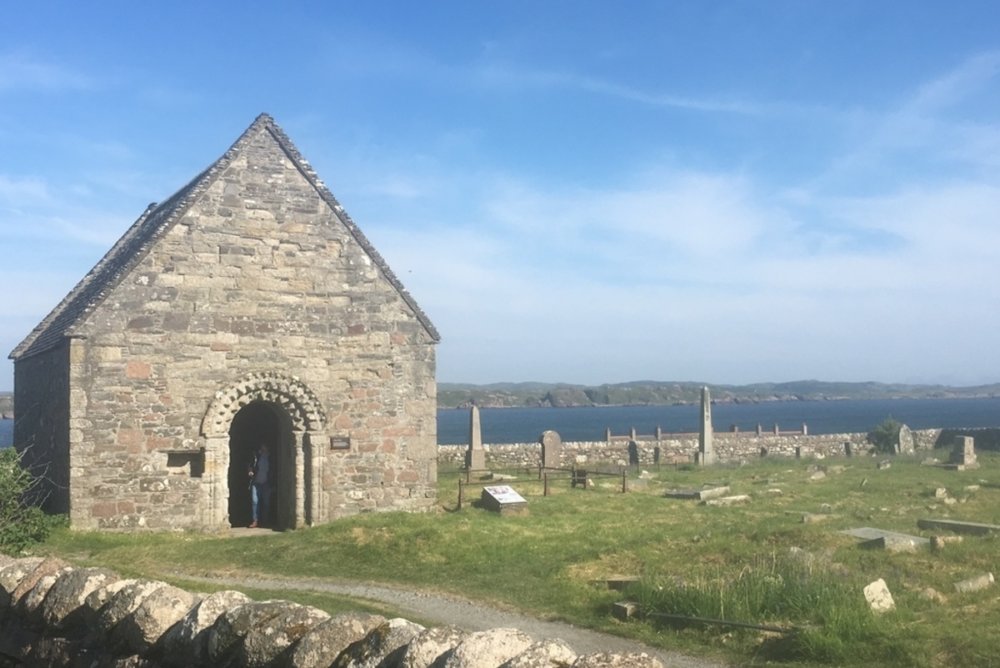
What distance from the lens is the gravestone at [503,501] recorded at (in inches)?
760

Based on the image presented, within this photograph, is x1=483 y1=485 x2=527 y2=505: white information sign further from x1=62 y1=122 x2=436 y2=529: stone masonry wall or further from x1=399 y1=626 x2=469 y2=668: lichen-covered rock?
x1=399 y1=626 x2=469 y2=668: lichen-covered rock

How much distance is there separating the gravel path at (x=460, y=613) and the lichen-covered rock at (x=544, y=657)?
501 cm

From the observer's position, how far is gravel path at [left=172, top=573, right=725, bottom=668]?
9906mm

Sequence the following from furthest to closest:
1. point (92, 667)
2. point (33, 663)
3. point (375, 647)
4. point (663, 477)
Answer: point (663, 477) < point (33, 663) < point (92, 667) < point (375, 647)

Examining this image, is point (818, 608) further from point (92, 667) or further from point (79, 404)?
point (79, 404)

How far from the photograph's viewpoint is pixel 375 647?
473 cm

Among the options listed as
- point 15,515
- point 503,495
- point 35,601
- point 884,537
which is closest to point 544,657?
point 35,601

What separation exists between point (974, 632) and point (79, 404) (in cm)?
1459

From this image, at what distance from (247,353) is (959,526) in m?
13.3

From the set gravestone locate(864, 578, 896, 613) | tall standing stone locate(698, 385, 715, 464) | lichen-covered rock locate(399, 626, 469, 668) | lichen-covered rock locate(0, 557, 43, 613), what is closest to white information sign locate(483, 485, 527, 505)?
gravestone locate(864, 578, 896, 613)

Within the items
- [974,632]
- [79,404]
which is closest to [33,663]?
[974,632]

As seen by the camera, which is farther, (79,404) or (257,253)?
(257,253)

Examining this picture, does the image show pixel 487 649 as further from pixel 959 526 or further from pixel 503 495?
pixel 503 495

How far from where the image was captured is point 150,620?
5.42m
